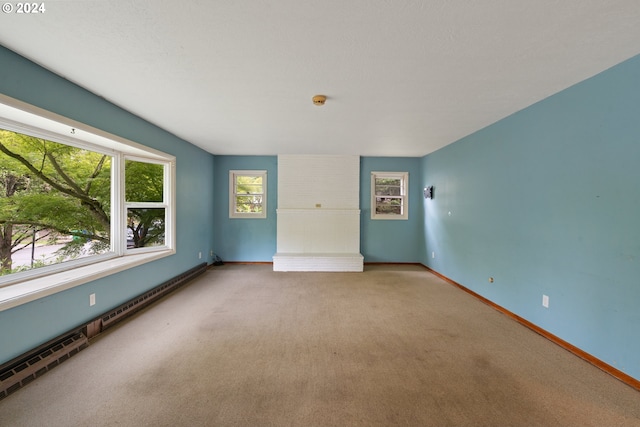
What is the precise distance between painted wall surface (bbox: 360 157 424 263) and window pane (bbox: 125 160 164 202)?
393cm

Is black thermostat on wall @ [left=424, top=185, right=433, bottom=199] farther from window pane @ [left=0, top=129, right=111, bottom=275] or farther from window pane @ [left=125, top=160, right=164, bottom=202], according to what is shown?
window pane @ [left=0, top=129, right=111, bottom=275]

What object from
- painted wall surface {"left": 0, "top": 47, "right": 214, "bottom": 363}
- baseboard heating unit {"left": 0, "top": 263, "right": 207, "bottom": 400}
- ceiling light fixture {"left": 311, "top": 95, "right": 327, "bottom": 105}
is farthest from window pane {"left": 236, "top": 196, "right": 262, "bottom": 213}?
ceiling light fixture {"left": 311, "top": 95, "right": 327, "bottom": 105}

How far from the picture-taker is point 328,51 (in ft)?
5.47

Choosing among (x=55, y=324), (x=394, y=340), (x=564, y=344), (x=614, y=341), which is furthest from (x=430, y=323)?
(x=55, y=324)

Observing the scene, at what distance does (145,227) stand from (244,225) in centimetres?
213

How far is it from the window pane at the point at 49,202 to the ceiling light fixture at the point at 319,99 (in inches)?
104

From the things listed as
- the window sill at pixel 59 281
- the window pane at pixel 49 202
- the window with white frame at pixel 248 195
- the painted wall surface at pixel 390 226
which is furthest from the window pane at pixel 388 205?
the window pane at pixel 49 202

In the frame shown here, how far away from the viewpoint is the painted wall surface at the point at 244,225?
5297 millimetres

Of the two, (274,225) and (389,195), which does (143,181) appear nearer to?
(274,225)

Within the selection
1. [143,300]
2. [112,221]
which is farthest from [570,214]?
[112,221]

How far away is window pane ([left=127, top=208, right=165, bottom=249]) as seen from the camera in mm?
3160

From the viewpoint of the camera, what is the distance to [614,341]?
1.82 meters

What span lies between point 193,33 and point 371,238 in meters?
4.72

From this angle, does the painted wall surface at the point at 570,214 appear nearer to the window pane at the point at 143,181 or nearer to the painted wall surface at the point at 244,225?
the painted wall surface at the point at 244,225
